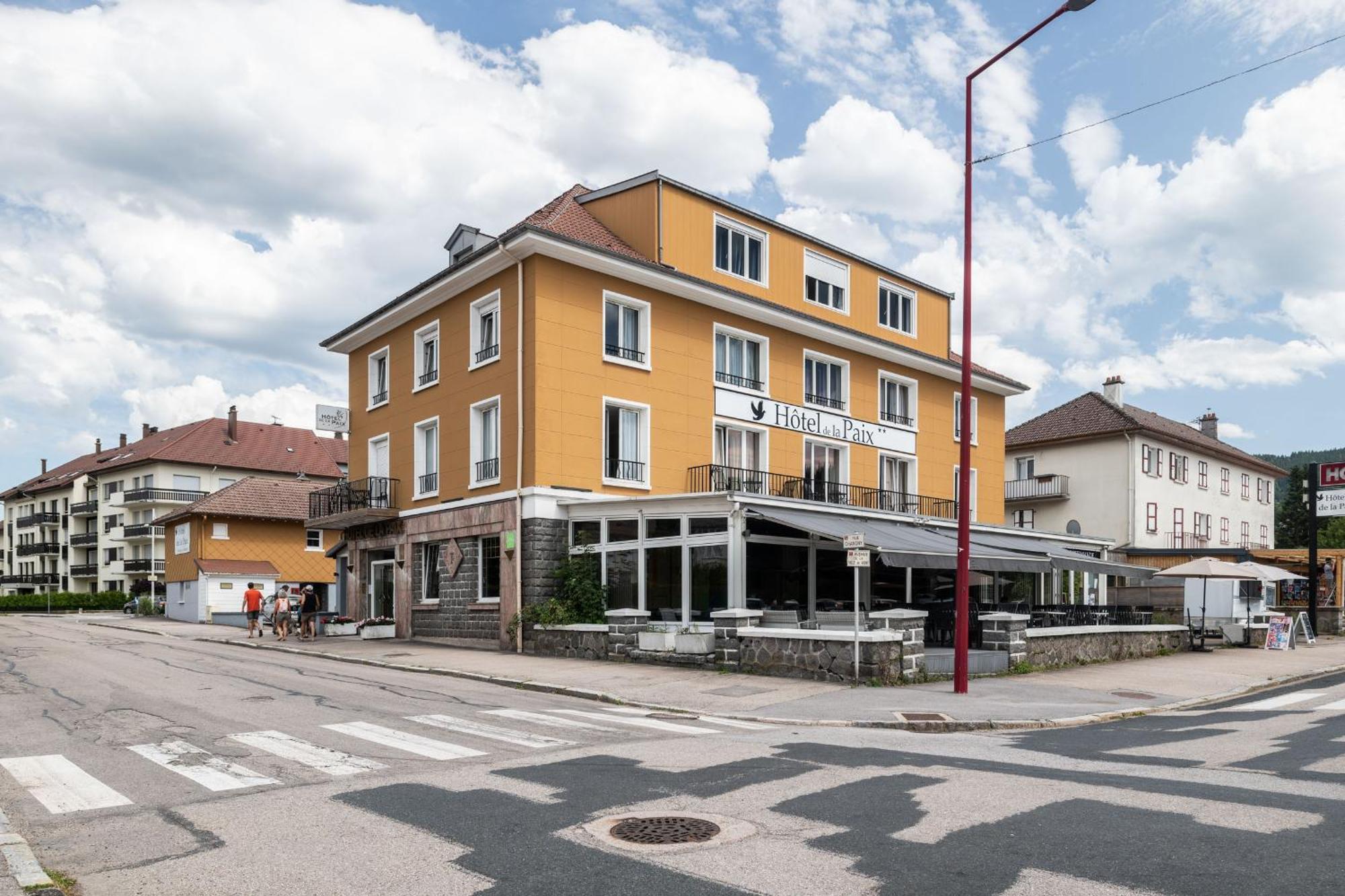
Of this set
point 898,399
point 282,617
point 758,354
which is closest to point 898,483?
point 898,399

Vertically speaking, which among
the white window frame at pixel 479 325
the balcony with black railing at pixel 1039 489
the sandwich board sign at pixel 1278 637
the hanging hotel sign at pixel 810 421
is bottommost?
the sandwich board sign at pixel 1278 637

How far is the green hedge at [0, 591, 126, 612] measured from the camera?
67.7 m

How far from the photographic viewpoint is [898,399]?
114ft

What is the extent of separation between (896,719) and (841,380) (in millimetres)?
19966

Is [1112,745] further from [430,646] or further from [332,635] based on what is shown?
[332,635]

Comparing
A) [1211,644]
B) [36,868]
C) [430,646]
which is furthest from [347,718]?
[1211,644]

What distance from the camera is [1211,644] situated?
29875 mm

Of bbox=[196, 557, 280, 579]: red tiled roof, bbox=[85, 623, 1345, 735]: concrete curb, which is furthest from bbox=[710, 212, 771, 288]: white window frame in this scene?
bbox=[196, 557, 280, 579]: red tiled roof

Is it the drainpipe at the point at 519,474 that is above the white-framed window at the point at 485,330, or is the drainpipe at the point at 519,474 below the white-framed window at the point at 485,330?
below

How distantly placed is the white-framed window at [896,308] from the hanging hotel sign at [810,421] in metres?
3.43

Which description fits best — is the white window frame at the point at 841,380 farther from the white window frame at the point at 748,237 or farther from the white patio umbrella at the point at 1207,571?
the white patio umbrella at the point at 1207,571

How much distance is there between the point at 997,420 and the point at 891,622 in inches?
909

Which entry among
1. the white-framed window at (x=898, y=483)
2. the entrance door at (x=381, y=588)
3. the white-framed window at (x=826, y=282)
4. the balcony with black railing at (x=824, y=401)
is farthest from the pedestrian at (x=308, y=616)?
the white-framed window at (x=898, y=483)

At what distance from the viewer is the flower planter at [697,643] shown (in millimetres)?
19125
